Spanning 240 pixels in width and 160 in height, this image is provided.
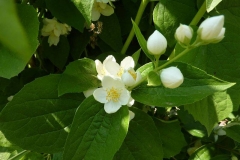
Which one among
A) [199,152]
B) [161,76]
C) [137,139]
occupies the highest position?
[161,76]

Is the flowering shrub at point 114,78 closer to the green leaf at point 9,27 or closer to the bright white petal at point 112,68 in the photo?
the bright white petal at point 112,68

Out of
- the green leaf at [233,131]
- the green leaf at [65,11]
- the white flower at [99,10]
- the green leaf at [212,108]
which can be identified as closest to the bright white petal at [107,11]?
the white flower at [99,10]

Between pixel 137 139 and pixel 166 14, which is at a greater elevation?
pixel 166 14

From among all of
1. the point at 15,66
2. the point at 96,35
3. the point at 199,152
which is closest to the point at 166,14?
the point at 96,35

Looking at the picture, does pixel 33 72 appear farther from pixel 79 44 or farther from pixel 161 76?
pixel 161 76

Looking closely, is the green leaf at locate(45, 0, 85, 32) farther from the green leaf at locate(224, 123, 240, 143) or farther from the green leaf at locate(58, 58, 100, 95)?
the green leaf at locate(224, 123, 240, 143)

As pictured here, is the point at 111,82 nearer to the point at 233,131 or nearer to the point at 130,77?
the point at 130,77

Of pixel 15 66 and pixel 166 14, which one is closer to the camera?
pixel 15 66
